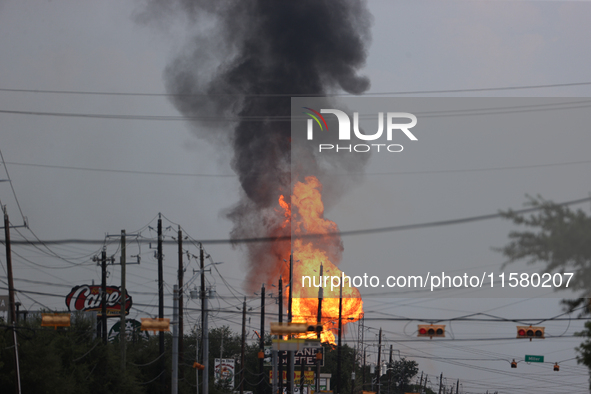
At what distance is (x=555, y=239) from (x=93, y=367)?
35933mm

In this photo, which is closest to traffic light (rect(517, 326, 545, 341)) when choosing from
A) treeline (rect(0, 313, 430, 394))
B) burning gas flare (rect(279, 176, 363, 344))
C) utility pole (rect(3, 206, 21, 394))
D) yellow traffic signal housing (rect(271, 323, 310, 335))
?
yellow traffic signal housing (rect(271, 323, 310, 335))

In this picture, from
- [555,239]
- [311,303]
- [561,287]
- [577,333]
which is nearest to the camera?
[555,239]

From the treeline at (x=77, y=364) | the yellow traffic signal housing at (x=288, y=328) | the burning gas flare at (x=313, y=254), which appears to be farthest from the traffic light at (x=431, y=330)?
the burning gas flare at (x=313, y=254)

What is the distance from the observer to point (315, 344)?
4909 cm

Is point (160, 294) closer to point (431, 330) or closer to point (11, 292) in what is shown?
point (11, 292)

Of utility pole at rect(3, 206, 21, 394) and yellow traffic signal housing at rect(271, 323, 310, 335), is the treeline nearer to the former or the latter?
utility pole at rect(3, 206, 21, 394)

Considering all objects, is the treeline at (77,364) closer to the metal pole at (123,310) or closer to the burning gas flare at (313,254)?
the metal pole at (123,310)

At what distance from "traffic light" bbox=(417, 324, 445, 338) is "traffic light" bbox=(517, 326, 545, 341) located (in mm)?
3534

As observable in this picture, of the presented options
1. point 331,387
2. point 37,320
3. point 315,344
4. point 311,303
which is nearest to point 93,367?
point 37,320

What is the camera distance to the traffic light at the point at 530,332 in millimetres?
31875

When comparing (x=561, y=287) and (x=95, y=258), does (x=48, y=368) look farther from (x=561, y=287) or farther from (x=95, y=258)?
(x=561, y=287)

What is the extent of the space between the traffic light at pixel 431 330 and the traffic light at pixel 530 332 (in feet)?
11.6

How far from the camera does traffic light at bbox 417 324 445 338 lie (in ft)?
108

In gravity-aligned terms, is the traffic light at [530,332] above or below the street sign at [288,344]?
above
